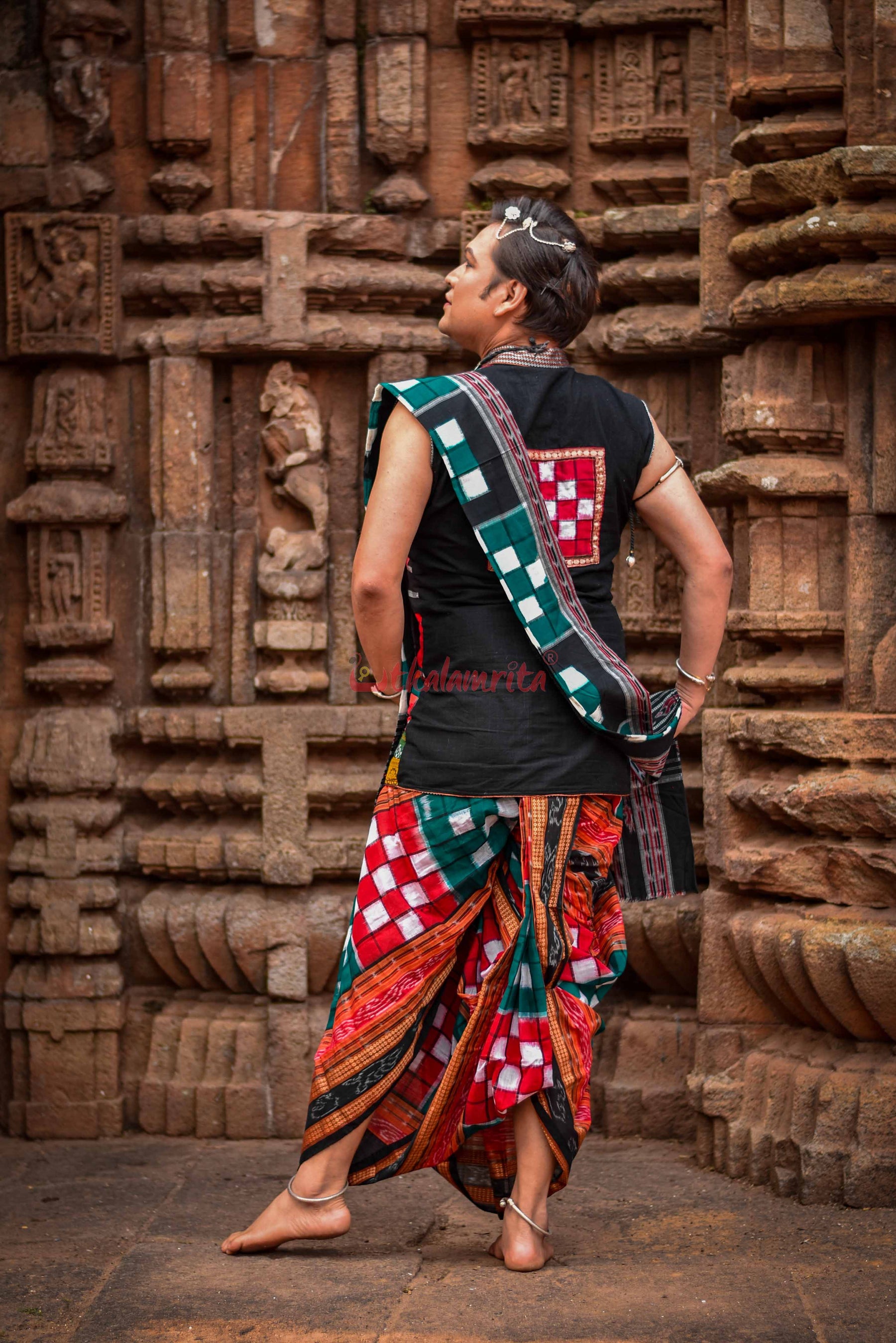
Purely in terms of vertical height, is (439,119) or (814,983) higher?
(439,119)

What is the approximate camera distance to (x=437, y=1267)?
3.23 m

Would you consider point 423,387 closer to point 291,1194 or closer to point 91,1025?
point 291,1194

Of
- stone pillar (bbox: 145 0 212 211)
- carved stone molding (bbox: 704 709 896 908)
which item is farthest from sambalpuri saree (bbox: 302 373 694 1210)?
stone pillar (bbox: 145 0 212 211)

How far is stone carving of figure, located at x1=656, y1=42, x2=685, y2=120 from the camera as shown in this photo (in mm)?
4523

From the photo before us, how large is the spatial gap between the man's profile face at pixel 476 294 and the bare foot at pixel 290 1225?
75.5 inches

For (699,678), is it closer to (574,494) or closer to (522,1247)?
(574,494)

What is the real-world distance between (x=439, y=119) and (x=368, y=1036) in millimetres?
2887

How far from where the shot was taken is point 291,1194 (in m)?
3.27

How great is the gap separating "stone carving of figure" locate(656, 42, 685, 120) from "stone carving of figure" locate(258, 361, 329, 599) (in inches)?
54.7

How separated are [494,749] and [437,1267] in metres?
1.14

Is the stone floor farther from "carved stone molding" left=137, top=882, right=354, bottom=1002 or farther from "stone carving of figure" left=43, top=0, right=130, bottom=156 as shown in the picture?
"stone carving of figure" left=43, top=0, right=130, bottom=156

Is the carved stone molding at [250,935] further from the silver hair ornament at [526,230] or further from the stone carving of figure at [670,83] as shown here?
the stone carving of figure at [670,83]

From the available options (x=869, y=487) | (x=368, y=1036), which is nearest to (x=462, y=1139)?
(x=368, y=1036)

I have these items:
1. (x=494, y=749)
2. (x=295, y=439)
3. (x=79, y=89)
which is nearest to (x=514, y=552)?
(x=494, y=749)
